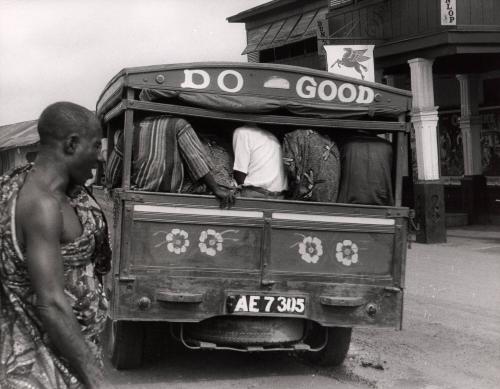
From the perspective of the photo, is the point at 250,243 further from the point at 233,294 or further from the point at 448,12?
the point at 448,12

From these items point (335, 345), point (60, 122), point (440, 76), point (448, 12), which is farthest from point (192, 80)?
point (440, 76)

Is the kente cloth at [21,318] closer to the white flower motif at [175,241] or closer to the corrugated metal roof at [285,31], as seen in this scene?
the white flower motif at [175,241]

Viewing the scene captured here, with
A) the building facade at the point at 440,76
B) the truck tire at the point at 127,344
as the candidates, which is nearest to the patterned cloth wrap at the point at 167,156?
the truck tire at the point at 127,344

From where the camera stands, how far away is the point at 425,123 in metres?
15.7

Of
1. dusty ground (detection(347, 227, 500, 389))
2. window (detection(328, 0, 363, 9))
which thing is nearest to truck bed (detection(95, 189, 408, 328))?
dusty ground (detection(347, 227, 500, 389))

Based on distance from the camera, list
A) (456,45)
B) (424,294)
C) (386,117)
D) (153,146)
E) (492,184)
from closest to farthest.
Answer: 1. (153,146)
2. (386,117)
3. (424,294)
4. (456,45)
5. (492,184)

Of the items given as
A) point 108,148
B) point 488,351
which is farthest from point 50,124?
point 488,351

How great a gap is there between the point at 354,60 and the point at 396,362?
10248mm

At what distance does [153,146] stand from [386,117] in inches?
78.2

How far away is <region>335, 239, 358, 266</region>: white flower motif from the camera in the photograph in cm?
586

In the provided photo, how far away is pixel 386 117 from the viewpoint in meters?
6.28

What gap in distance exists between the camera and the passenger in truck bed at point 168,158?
18.4ft

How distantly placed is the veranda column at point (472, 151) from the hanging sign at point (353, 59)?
3897mm

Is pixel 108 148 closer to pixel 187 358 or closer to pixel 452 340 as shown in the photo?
pixel 187 358
